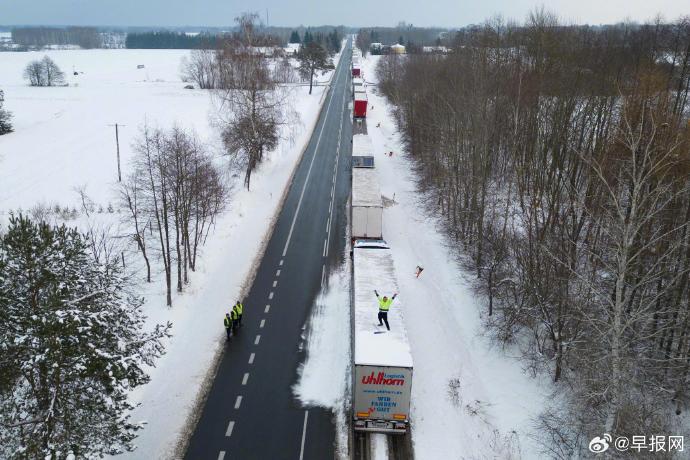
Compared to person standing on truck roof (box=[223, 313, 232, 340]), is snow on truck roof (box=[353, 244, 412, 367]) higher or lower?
higher

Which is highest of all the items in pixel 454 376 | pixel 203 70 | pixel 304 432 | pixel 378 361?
pixel 203 70

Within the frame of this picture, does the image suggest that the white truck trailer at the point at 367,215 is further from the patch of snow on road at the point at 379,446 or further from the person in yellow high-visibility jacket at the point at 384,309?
the patch of snow on road at the point at 379,446

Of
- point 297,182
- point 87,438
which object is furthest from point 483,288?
point 297,182

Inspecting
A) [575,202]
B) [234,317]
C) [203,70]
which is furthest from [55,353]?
[203,70]

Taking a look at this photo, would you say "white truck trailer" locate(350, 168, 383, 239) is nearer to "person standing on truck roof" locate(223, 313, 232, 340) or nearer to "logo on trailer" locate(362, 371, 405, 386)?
"person standing on truck roof" locate(223, 313, 232, 340)

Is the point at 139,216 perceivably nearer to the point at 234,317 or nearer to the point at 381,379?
the point at 234,317

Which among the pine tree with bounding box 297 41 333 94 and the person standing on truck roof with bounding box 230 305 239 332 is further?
the pine tree with bounding box 297 41 333 94

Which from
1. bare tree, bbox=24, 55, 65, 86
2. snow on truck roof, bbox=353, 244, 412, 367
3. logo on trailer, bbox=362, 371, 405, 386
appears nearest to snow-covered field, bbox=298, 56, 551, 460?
logo on trailer, bbox=362, 371, 405, 386
